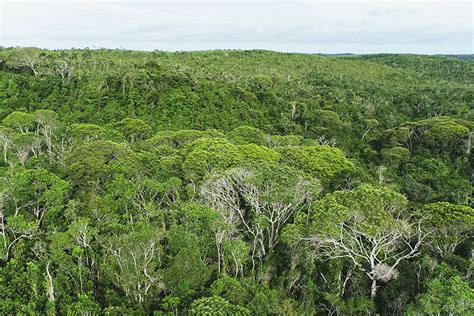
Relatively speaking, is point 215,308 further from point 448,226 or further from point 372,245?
point 448,226

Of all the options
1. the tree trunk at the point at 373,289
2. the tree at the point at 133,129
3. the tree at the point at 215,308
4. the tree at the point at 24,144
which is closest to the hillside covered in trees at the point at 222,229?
the tree at the point at 215,308

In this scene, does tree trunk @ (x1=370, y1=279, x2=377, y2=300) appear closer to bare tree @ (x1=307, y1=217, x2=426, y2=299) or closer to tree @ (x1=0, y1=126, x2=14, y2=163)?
bare tree @ (x1=307, y1=217, x2=426, y2=299)

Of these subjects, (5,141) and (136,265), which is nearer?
(136,265)

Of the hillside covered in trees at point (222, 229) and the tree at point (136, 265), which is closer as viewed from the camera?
the tree at point (136, 265)

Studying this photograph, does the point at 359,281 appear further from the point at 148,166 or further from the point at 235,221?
the point at 148,166

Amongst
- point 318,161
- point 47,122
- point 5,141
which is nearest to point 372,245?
point 318,161

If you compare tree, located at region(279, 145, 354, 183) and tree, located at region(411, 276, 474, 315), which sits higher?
tree, located at region(279, 145, 354, 183)

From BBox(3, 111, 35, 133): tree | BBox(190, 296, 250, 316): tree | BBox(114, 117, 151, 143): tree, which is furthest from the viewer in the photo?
BBox(114, 117, 151, 143): tree

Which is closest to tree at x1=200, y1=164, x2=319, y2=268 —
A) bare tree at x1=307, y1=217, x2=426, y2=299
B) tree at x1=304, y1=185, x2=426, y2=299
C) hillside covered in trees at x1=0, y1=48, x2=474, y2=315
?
hillside covered in trees at x1=0, y1=48, x2=474, y2=315

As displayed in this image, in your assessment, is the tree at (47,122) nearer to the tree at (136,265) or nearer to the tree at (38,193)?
the tree at (38,193)

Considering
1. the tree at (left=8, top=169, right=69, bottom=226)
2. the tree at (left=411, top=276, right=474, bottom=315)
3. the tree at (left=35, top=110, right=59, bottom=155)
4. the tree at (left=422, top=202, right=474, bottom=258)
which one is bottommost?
the tree at (left=411, top=276, right=474, bottom=315)
